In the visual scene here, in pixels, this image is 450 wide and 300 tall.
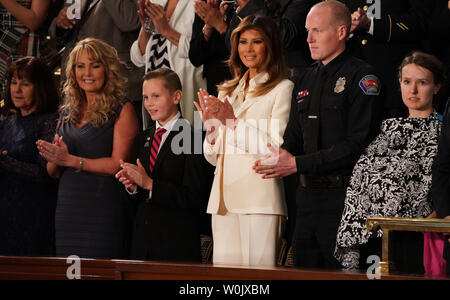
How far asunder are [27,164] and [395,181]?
6.87ft

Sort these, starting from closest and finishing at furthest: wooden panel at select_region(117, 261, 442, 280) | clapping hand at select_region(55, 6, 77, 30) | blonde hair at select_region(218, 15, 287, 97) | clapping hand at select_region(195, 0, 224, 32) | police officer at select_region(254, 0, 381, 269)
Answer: wooden panel at select_region(117, 261, 442, 280) < police officer at select_region(254, 0, 381, 269) < blonde hair at select_region(218, 15, 287, 97) < clapping hand at select_region(195, 0, 224, 32) < clapping hand at select_region(55, 6, 77, 30)

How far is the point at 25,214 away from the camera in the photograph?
14.3 feet

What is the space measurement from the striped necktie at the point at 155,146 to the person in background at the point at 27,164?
68cm

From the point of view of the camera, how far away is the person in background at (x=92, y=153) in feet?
13.4

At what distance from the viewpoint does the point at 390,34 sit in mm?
3814

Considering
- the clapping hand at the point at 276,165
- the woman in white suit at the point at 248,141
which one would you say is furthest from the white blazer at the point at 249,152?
the clapping hand at the point at 276,165

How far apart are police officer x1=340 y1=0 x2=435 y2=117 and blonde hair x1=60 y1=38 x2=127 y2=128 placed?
1.33m

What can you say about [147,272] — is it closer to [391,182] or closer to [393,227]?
[393,227]

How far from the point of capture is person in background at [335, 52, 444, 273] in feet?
10.7

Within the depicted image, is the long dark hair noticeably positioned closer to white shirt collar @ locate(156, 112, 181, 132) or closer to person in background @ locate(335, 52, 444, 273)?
white shirt collar @ locate(156, 112, 181, 132)

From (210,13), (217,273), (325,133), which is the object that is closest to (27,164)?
(210,13)

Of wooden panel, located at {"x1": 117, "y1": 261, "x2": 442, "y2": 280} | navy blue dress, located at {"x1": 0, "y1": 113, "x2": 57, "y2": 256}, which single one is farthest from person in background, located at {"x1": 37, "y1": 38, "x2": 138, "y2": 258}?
wooden panel, located at {"x1": 117, "y1": 261, "x2": 442, "y2": 280}

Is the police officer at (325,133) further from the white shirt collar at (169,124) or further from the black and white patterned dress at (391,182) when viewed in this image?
the white shirt collar at (169,124)
